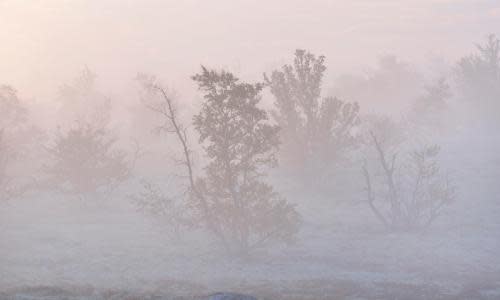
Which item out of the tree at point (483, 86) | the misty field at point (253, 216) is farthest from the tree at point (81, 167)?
the tree at point (483, 86)

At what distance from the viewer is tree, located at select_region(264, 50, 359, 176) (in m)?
45.3

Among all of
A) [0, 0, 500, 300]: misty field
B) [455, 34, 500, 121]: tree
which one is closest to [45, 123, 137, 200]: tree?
[0, 0, 500, 300]: misty field

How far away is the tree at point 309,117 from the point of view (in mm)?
45312

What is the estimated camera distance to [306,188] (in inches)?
1896

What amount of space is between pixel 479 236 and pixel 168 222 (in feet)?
56.8

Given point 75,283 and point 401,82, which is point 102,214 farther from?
point 401,82

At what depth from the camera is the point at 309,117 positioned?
46.7m

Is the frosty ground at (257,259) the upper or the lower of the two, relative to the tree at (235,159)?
lower

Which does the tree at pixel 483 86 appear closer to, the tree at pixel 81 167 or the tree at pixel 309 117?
the tree at pixel 309 117

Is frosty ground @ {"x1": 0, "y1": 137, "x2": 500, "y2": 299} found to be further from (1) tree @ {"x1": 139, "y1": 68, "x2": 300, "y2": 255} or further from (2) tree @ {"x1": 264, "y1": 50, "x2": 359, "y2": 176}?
(2) tree @ {"x1": 264, "y1": 50, "x2": 359, "y2": 176}

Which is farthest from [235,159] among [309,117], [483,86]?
[483,86]

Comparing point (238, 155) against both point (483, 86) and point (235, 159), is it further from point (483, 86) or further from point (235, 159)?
point (483, 86)

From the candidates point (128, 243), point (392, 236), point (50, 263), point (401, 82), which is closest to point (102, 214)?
point (128, 243)

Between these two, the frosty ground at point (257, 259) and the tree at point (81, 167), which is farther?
the tree at point (81, 167)
